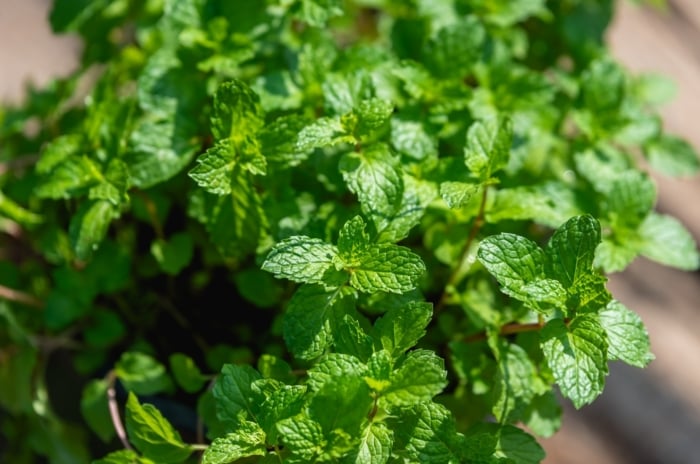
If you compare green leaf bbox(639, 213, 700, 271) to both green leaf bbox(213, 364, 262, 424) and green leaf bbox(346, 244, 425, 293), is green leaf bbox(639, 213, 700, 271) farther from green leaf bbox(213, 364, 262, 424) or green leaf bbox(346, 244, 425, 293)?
green leaf bbox(213, 364, 262, 424)

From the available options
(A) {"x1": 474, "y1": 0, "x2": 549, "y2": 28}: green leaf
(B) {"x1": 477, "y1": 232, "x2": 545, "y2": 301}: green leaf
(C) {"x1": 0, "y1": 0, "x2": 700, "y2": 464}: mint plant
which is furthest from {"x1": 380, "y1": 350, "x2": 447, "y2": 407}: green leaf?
(A) {"x1": 474, "y1": 0, "x2": 549, "y2": 28}: green leaf

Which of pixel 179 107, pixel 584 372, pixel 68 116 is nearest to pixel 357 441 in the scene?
pixel 584 372

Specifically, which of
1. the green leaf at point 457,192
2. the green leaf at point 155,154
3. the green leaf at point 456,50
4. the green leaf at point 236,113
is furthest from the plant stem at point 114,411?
the green leaf at point 456,50

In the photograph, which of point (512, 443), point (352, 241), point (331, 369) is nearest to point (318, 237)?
point (352, 241)

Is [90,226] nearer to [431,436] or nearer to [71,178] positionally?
[71,178]

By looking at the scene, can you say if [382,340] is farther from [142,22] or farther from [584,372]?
[142,22]
